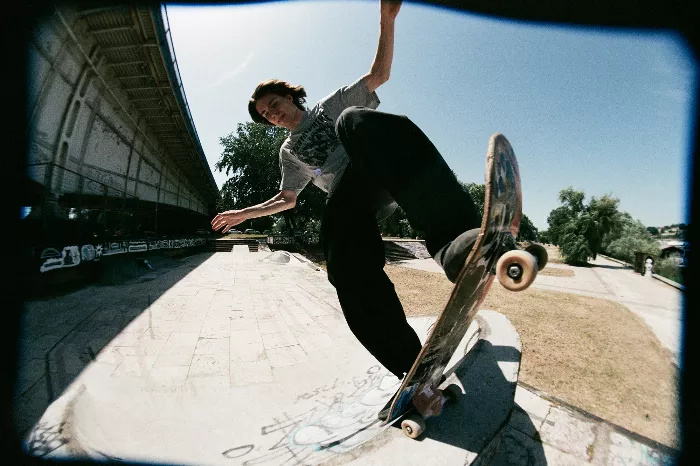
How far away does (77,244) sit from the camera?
731cm

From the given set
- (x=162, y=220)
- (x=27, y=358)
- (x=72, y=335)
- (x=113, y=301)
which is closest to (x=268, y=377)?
(x=27, y=358)

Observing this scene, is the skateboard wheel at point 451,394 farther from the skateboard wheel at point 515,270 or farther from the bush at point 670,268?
the bush at point 670,268

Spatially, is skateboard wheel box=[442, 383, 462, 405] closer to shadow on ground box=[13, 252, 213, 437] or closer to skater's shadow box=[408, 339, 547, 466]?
skater's shadow box=[408, 339, 547, 466]

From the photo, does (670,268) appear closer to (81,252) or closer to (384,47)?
(384,47)

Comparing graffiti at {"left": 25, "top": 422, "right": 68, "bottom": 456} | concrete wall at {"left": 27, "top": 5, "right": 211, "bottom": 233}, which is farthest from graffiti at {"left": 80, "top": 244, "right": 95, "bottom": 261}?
graffiti at {"left": 25, "top": 422, "right": 68, "bottom": 456}

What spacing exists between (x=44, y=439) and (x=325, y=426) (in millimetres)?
1833

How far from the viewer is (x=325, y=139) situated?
1.79 meters

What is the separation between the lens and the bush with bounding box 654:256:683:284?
14.7m

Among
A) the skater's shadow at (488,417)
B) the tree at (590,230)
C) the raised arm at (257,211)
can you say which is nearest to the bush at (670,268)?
the tree at (590,230)

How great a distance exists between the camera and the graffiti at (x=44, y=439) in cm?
154

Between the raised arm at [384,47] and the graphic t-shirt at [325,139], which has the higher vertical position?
the raised arm at [384,47]

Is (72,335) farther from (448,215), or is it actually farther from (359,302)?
(448,215)

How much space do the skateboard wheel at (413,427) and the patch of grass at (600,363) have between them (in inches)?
89.8

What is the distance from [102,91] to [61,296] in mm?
8680
